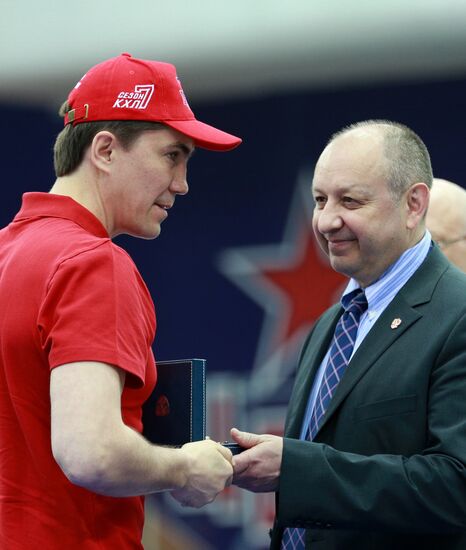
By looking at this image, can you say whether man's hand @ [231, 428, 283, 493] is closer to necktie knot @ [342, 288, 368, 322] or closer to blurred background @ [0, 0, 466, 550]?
necktie knot @ [342, 288, 368, 322]

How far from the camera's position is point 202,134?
2012mm

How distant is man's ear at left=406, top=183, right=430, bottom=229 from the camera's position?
2.36 m

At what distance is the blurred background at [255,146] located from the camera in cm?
465

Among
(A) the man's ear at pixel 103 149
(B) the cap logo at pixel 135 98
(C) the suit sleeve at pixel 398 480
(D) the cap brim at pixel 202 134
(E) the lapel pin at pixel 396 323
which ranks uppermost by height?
(B) the cap logo at pixel 135 98

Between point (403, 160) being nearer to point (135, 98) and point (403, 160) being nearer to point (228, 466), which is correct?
point (135, 98)

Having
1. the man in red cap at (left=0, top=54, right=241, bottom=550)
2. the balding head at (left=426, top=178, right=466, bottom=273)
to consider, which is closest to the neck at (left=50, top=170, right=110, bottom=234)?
the man in red cap at (left=0, top=54, right=241, bottom=550)

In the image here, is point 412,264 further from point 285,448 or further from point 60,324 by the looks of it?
point 60,324

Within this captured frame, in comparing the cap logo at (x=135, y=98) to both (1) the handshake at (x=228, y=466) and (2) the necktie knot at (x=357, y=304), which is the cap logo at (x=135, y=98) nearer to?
(1) the handshake at (x=228, y=466)

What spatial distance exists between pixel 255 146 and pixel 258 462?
10.0ft

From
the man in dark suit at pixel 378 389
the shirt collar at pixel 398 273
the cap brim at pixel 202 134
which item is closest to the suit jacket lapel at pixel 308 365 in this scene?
the man in dark suit at pixel 378 389

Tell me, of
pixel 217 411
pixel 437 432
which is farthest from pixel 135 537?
pixel 217 411

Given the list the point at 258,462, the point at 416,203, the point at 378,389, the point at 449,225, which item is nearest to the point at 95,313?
the point at 258,462

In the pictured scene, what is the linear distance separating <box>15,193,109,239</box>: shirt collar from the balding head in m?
1.76

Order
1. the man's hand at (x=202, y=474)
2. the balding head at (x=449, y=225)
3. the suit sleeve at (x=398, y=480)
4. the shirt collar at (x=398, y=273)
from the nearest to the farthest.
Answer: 1. the man's hand at (x=202, y=474)
2. the suit sleeve at (x=398, y=480)
3. the shirt collar at (x=398, y=273)
4. the balding head at (x=449, y=225)
